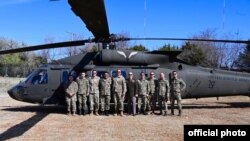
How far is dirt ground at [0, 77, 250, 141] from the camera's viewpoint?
9259mm

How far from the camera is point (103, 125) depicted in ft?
36.4

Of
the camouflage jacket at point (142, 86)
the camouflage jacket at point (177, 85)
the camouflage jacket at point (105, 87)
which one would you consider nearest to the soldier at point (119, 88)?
the camouflage jacket at point (105, 87)

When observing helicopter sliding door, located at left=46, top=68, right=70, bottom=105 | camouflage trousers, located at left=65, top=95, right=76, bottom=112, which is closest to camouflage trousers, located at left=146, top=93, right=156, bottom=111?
camouflage trousers, located at left=65, top=95, right=76, bottom=112

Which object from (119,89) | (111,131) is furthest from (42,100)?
(111,131)

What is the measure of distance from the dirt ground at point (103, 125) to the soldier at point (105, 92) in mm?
676

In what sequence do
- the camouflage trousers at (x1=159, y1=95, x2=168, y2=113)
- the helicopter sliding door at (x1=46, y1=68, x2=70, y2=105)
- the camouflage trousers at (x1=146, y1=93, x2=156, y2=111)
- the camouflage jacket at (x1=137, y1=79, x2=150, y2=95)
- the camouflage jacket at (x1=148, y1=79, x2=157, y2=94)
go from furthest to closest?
the helicopter sliding door at (x1=46, y1=68, x2=70, y2=105)
the camouflage trousers at (x1=146, y1=93, x2=156, y2=111)
the camouflage jacket at (x1=148, y1=79, x2=157, y2=94)
the camouflage trousers at (x1=159, y1=95, x2=168, y2=113)
the camouflage jacket at (x1=137, y1=79, x2=150, y2=95)

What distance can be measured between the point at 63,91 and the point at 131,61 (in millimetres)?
2692

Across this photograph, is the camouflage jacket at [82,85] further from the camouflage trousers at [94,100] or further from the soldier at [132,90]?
the soldier at [132,90]

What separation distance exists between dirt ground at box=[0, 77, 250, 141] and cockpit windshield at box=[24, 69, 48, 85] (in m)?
1.15

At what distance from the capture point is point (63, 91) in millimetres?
14109

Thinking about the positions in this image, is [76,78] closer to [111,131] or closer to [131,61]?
[131,61]

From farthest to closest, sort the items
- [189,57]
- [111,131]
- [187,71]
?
[189,57] < [187,71] < [111,131]

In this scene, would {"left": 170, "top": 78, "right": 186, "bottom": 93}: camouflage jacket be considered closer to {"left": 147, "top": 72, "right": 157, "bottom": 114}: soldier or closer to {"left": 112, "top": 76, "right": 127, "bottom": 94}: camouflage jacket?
{"left": 147, "top": 72, "right": 157, "bottom": 114}: soldier

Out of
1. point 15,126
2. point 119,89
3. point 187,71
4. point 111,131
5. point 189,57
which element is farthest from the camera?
point 189,57
